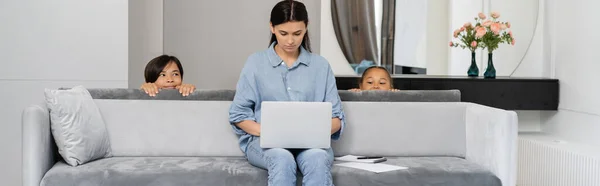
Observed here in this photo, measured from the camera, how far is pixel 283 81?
3.03 meters

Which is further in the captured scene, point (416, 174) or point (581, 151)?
point (581, 151)

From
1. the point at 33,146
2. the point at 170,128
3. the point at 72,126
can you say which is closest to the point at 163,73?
the point at 170,128

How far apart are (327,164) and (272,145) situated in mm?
231

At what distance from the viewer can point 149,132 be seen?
3.12 metres

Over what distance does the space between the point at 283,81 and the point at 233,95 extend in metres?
0.30

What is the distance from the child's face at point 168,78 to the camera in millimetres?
3508

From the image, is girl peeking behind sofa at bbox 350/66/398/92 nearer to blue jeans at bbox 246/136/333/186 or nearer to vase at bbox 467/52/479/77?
blue jeans at bbox 246/136/333/186

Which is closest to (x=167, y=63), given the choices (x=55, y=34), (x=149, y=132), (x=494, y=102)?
(x=149, y=132)

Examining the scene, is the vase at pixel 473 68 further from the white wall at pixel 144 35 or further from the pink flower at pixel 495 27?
the white wall at pixel 144 35

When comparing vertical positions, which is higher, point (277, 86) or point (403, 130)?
point (277, 86)

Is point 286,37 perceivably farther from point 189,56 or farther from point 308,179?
point 189,56

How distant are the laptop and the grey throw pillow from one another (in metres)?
0.70

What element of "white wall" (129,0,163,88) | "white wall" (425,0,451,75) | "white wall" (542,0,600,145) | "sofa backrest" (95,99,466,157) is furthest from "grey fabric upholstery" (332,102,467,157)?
"white wall" (129,0,163,88)

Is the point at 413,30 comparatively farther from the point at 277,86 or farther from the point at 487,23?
the point at 277,86
